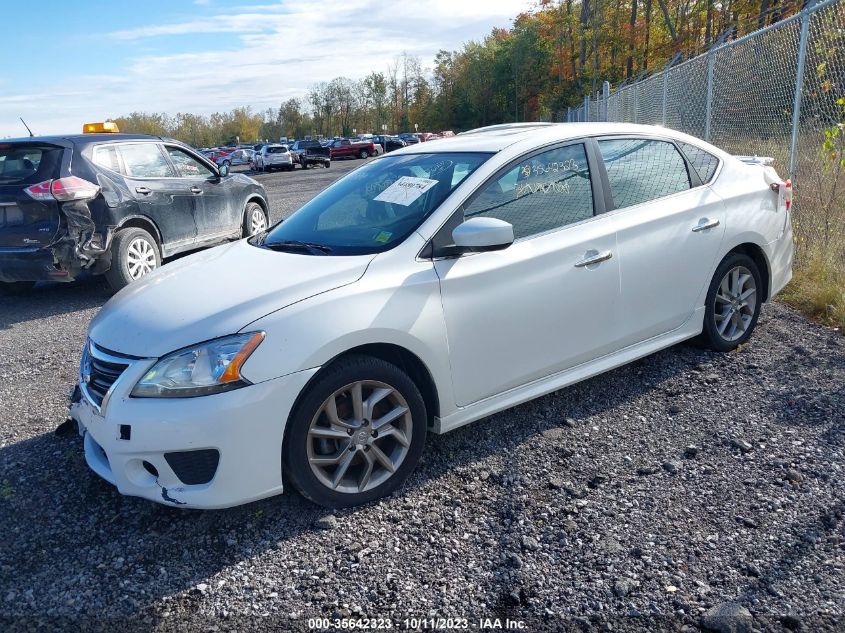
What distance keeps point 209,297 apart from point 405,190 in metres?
1.24

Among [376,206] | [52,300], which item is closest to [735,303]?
[376,206]

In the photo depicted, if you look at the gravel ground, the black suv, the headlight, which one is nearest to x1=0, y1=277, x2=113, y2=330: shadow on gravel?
the black suv

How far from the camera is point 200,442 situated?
281 cm

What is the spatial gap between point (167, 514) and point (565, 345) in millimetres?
2170

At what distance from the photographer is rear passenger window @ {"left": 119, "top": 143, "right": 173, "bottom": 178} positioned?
7.93m

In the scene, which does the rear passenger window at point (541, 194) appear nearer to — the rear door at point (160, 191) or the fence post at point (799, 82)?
the fence post at point (799, 82)

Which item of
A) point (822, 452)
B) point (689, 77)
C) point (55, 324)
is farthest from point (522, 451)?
point (689, 77)

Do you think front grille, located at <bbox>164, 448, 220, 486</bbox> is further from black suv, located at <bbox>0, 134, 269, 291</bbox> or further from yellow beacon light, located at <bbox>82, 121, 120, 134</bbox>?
yellow beacon light, located at <bbox>82, 121, 120, 134</bbox>

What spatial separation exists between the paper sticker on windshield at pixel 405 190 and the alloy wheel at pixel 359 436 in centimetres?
111

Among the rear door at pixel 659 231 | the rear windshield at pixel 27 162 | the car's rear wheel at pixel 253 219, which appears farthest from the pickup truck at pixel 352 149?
the rear door at pixel 659 231

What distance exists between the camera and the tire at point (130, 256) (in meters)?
7.49

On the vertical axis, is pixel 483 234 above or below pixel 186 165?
below

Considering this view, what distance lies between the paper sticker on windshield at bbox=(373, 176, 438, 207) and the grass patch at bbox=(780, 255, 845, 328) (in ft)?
11.8

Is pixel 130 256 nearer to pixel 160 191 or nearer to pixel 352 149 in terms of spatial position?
pixel 160 191
